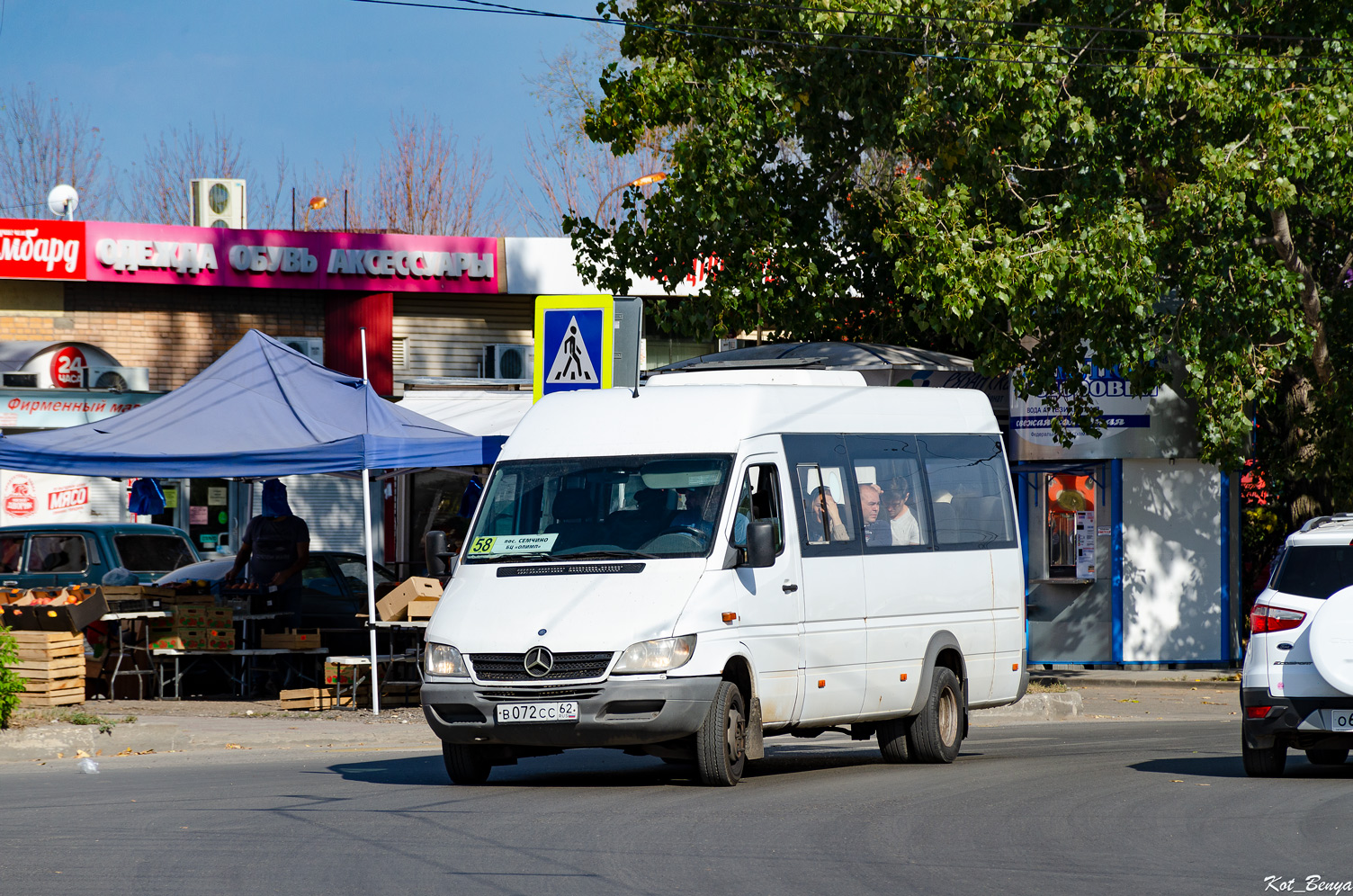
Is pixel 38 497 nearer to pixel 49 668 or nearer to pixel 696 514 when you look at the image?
pixel 49 668

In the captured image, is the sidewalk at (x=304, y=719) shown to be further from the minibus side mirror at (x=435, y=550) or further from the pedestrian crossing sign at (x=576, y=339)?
the pedestrian crossing sign at (x=576, y=339)

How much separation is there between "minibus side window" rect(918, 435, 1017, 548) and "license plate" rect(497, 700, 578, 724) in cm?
369

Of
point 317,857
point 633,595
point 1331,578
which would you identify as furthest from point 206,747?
point 1331,578

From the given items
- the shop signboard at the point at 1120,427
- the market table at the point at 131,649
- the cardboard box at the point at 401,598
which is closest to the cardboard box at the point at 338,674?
the cardboard box at the point at 401,598

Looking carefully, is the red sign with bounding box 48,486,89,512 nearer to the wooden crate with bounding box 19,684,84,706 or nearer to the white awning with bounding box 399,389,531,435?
the white awning with bounding box 399,389,531,435

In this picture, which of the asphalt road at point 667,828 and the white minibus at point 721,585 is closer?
the asphalt road at point 667,828

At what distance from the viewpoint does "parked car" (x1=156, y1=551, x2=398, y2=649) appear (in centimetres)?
1945

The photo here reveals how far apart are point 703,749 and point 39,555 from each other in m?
13.8

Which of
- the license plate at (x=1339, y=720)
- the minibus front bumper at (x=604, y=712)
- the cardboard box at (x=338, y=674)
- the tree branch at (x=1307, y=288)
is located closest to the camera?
the minibus front bumper at (x=604, y=712)

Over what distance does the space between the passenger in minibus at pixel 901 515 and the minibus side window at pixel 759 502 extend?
1.34 metres

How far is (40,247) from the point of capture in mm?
27703

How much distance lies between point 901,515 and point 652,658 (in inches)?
117

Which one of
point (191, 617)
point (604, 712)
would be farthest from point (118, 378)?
point (604, 712)

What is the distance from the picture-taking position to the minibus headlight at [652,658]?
1001 centimetres
